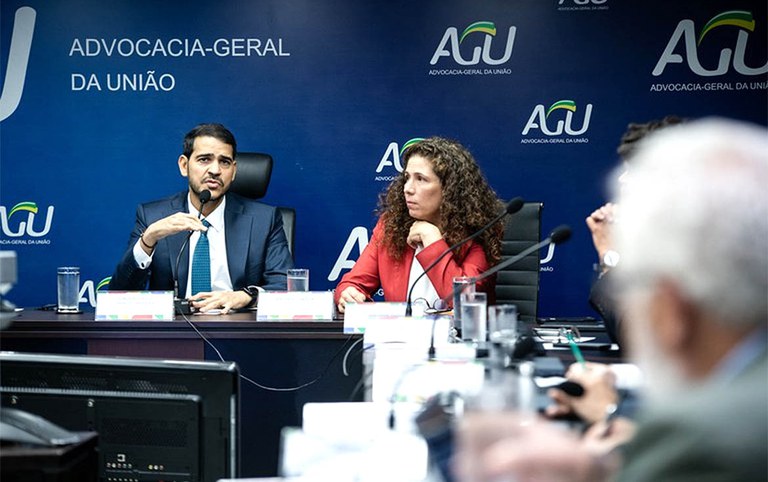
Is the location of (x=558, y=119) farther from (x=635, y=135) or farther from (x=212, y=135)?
(x=635, y=135)

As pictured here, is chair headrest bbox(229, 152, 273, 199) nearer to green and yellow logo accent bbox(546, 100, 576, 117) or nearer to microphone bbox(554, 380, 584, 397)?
green and yellow logo accent bbox(546, 100, 576, 117)

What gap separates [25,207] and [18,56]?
2.68 ft

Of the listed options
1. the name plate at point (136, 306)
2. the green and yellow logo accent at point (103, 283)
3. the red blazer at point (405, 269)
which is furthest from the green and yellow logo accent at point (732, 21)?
the green and yellow logo accent at point (103, 283)

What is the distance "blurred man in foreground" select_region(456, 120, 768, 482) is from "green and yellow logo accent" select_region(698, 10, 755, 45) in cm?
440

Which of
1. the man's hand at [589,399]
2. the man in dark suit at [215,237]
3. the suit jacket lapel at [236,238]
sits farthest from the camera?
the suit jacket lapel at [236,238]

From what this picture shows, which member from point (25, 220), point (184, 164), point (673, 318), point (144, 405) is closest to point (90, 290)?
point (25, 220)

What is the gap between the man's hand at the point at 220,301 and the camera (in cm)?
341

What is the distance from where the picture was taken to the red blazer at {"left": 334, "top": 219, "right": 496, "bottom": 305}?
3445 mm

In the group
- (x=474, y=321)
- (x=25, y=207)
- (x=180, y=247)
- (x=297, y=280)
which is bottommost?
(x=474, y=321)

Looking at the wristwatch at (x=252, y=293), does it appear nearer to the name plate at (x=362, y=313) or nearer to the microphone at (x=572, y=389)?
the name plate at (x=362, y=313)

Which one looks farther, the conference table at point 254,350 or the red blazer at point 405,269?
the red blazer at point 405,269

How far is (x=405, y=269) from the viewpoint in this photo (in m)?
3.62

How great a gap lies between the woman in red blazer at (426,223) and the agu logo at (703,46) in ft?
5.86

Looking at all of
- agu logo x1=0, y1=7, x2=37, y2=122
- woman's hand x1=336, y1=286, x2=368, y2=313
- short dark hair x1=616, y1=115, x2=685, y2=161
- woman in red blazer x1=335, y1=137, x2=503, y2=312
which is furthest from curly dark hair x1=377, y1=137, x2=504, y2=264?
agu logo x1=0, y1=7, x2=37, y2=122
